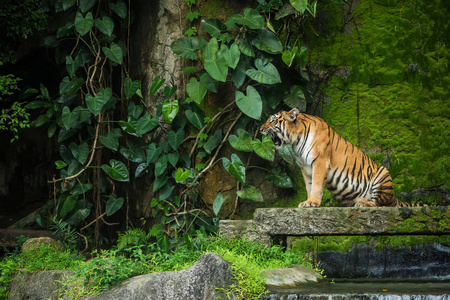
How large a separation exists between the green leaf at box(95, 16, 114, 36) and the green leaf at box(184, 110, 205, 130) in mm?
1557

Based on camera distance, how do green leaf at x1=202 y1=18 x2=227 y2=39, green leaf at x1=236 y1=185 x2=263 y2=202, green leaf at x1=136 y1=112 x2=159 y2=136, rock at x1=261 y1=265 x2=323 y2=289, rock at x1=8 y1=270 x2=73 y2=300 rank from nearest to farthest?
rock at x1=261 y1=265 x2=323 y2=289 → rock at x1=8 y1=270 x2=73 y2=300 → green leaf at x1=236 y1=185 x2=263 y2=202 → green leaf at x1=202 y1=18 x2=227 y2=39 → green leaf at x1=136 y1=112 x2=159 y2=136

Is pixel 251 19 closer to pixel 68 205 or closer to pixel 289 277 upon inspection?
pixel 289 277

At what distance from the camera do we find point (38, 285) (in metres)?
5.86

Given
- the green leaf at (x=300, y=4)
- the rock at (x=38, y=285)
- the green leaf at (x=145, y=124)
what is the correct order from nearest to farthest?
1. the rock at (x=38, y=285)
2. the green leaf at (x=300, y=4)
3. the green leaf at (x=145, y=124)

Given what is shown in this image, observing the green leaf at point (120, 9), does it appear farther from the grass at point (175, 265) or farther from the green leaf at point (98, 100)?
the grass at point (175, 265)

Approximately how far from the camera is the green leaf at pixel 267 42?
7.00m

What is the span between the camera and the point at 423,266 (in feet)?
22.3

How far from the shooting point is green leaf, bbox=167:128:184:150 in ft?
23.9

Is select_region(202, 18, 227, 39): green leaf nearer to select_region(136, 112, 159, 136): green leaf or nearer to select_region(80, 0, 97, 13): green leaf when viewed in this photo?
select_region(136, 112, 159, 136): green leaf

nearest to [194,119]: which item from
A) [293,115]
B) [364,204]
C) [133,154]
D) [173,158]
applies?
[173,158]

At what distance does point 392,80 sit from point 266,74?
1789 millimetres

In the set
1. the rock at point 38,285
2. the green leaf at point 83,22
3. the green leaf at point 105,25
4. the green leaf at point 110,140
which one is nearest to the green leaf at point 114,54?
the green leaf at point 105,25

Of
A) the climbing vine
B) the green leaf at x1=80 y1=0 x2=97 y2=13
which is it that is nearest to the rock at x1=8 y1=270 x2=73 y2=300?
the climbing vine

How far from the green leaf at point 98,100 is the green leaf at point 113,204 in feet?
4.04
